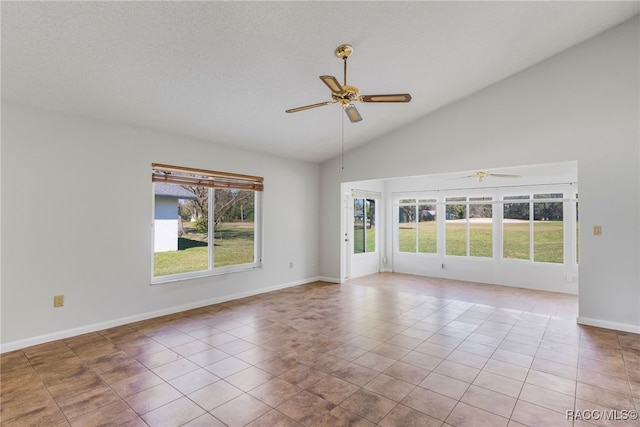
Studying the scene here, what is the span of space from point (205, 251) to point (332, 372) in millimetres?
3054

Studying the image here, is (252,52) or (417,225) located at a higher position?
(252,52)

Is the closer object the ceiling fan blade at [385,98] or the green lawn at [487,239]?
the ceiling fan blade at [385,98]

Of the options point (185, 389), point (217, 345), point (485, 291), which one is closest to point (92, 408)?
point (185, 389)

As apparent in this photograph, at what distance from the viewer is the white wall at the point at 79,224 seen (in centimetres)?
319

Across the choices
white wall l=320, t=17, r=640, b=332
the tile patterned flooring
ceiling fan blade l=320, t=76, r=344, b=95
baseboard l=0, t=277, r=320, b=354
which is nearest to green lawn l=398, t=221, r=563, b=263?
the tile patterned flooring

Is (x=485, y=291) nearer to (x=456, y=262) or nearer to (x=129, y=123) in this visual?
(x=456, y=262)

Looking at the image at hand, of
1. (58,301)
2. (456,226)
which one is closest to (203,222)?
(58,301)

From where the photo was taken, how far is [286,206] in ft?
20.0

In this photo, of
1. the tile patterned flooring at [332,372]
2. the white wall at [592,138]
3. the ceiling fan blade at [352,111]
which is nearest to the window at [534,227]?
the tile patterned flooring at [332,372]

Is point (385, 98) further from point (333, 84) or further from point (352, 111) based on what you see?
point (333, 84)

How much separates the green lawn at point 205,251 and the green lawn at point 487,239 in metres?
4.06

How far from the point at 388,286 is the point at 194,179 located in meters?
4.04

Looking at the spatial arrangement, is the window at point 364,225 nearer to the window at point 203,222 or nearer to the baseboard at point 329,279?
the baseboard at point 329,279

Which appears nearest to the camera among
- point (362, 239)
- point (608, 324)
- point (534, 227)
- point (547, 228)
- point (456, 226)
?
point (608, 324)
